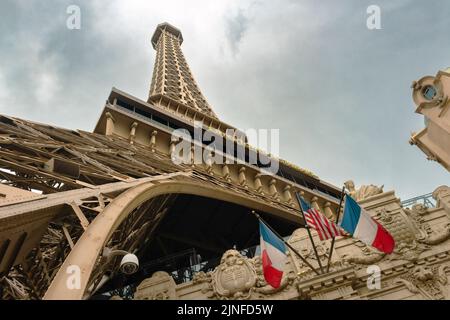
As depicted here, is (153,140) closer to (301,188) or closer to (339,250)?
(301,188)

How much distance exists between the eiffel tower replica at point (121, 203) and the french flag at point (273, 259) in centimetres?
203

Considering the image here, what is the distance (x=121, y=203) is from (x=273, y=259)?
171 inches

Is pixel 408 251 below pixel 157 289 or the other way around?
the other way around

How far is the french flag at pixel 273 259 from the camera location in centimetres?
1087

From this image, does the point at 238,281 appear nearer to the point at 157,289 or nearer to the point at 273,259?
the point at 273,259

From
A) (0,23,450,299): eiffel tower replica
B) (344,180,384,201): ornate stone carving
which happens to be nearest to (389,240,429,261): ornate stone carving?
(344,180,384,201): ornate stone carving

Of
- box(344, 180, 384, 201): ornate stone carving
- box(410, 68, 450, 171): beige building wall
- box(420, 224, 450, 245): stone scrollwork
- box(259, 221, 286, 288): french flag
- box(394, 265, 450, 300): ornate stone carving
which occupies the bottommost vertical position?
box(394, 265, 450, 300): ornate stone carving

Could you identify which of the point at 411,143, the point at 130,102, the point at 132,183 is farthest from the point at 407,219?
the point at 130,102

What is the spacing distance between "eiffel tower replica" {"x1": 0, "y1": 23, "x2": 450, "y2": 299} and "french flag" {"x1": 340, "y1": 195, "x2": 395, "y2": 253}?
3753mm

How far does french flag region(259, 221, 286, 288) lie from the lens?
10.9 meters

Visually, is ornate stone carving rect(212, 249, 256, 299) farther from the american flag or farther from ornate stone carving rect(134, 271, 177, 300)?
the american flag

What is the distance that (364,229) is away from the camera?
Result: 37.0 ft

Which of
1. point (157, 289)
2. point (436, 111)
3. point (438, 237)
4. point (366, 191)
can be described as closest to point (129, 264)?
point (157, 289)
